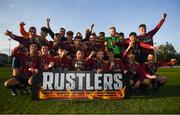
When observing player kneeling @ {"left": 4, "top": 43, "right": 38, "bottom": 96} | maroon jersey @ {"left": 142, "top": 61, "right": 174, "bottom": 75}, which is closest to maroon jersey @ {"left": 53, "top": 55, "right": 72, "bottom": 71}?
player kneeling @ {"left": 4, "top": 43, "right": 38, "bottom": 96}

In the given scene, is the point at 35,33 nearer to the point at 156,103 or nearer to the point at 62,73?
the point at 62,73

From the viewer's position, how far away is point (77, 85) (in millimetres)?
7340

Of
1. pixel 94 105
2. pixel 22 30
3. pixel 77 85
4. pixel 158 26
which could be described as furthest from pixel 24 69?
pixel 158 26

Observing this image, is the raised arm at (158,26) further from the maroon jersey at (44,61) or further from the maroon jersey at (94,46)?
the maroon jersey at (44,61)

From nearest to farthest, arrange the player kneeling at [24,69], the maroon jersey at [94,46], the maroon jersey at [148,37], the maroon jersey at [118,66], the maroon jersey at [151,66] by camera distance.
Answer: the maroon jersey at [118,66]
the player kneeling at [24,69]
the maroon jersey at [151,66]
the maroon jersey at [94,46]
the maroon jersey at [148,37]

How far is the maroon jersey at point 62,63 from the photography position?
8109 mm

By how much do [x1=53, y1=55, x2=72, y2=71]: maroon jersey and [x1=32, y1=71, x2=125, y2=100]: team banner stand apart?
772 millimetres

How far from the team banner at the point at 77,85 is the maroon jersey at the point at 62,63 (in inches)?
30.4

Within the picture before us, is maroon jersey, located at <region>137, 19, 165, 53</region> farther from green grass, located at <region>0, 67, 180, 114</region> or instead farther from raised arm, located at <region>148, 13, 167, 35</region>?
green grass, located at <region>0, 67, 180, 114</region>

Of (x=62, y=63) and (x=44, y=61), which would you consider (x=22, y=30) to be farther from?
(x=62, y=63)

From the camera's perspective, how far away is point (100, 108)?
6602 millimetres

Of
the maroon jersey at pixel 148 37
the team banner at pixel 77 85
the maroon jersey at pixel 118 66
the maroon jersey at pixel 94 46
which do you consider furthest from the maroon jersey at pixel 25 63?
the maroon jersey at pixel 148 37

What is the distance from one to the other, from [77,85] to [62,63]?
109cm

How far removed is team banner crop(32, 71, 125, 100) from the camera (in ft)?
23.7
